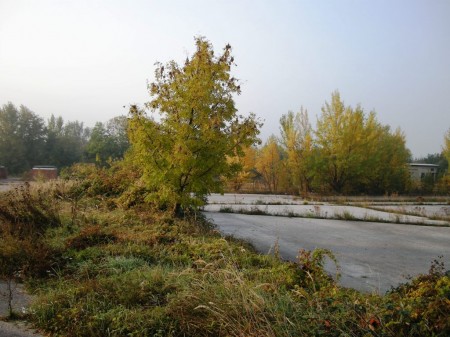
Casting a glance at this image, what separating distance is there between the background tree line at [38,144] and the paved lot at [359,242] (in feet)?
121

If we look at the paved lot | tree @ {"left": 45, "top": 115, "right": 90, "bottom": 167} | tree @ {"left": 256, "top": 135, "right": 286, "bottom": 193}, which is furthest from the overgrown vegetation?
tree @ {"left": 45, "top": 115, "right": 90, "bottom": 167}

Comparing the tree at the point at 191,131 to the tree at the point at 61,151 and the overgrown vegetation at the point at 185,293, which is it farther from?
the tree at the point at 61,151

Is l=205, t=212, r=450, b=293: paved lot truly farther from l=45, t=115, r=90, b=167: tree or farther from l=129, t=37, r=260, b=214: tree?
l=45, t=115, r=90, b=167: tree

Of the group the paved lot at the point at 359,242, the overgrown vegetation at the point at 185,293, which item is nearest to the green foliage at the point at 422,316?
the overgrown vegetation at the point at 185,293

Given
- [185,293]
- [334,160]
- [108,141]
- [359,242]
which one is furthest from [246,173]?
[185,293]

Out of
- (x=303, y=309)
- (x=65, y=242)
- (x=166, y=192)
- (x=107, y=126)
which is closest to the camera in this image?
(x=303, y=309)

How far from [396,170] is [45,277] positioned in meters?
35.1

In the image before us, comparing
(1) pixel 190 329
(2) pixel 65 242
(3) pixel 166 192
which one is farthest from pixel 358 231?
(1) pixel 190 329

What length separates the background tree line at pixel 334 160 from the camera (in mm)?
32344

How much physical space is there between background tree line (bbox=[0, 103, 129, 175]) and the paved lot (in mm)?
36842

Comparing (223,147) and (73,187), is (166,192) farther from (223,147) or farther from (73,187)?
(73,187)

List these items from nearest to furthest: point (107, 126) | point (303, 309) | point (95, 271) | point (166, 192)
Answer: point (303, 309)
point (95, 271)
point (166, 192)
point (107, 126)

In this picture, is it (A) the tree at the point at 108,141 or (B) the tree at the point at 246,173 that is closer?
(B) the tree at the point at 246,173

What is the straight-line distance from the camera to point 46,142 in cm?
5450
